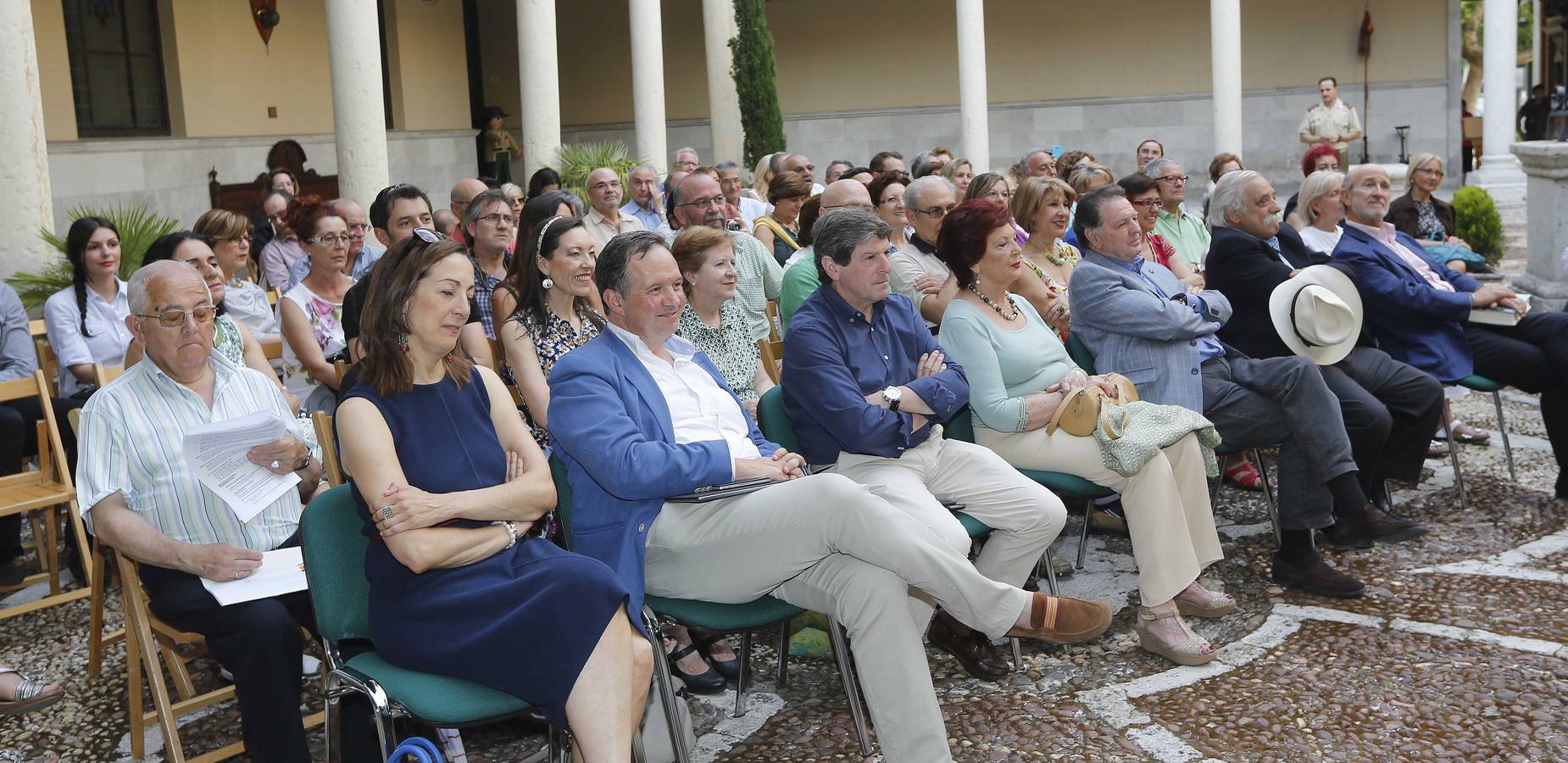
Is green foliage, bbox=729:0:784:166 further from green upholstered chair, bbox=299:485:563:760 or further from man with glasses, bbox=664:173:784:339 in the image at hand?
green upholstered chair, bbox=299:485:563:760

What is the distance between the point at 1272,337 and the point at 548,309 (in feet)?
9.79

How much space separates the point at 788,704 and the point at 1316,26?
769 inches

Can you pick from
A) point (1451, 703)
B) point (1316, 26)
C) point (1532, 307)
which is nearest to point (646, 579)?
point (1451, 703)

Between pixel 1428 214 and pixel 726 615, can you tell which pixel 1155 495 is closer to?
pixel 726 615

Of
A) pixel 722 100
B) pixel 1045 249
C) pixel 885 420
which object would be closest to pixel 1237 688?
pixel 885 420

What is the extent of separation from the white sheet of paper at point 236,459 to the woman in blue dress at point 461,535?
56 centimetres

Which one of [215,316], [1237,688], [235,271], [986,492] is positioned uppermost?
[235,271]

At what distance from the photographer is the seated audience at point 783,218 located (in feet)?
23.8

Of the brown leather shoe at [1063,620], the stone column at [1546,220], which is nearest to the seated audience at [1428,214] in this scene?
the stone column at [1546,220]

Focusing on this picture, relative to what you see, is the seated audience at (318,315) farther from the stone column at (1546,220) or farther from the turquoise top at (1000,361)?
the stone column at (1546,220)

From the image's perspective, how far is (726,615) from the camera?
3.47 meters

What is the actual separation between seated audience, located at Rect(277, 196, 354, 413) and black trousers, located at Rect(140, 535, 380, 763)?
6.56 feet

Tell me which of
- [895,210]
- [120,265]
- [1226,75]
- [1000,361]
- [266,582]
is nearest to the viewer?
[266,582]

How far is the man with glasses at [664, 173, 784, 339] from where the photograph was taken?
6277mm
